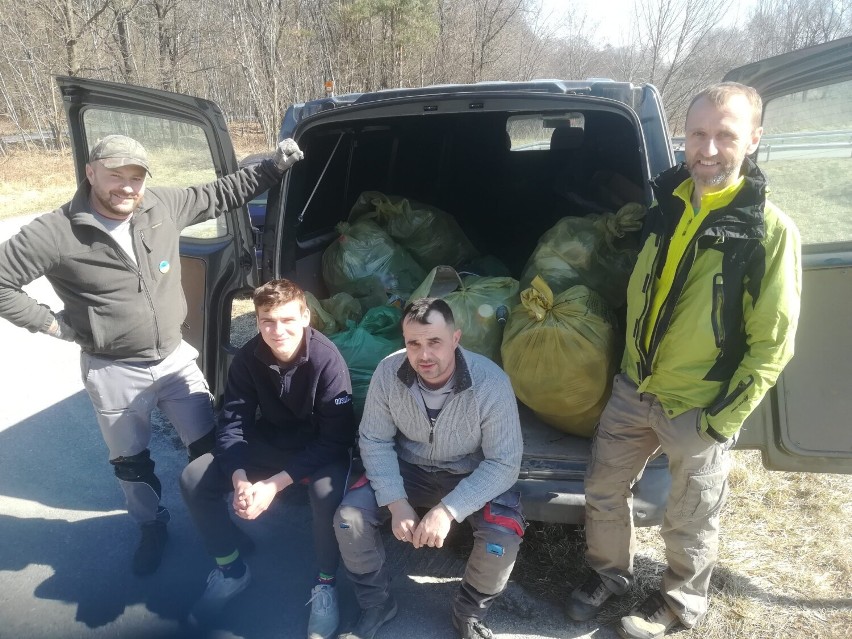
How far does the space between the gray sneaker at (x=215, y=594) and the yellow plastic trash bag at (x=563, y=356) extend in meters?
1.38

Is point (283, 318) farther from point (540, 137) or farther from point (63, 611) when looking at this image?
point (540, 137)

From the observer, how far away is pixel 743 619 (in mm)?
2158

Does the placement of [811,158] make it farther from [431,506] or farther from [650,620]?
[431,506]

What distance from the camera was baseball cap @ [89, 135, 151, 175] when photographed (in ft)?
6.99

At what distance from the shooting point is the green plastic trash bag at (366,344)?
9.04 ft

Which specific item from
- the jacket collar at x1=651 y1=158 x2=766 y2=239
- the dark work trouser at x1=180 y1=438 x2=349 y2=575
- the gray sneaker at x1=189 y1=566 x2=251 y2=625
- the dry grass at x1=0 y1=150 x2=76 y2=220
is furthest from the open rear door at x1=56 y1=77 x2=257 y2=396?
the dry grass at x1=0 y1=150 x2=76 y2=220

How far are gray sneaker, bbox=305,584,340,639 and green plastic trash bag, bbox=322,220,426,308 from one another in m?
1.75

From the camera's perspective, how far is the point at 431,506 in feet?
7.38

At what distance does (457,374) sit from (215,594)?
132cm

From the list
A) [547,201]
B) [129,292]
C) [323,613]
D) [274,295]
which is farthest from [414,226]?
[323,613]

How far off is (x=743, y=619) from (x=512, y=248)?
312 centimetres

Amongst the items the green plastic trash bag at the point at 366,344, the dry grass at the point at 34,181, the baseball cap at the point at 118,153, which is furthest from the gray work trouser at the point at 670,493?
the dry grass at the point at 34,181

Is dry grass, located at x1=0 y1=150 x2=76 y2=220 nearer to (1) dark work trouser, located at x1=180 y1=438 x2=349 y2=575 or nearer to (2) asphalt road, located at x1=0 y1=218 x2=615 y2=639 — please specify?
(2) asphalt road, located at x1=0 y1=218 x2=615 y2=639

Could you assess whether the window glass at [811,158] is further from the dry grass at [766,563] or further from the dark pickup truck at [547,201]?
the dry grass at [766,563]
